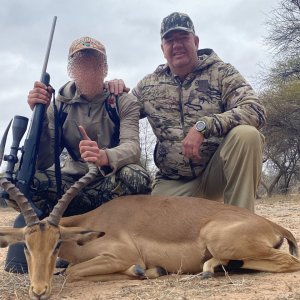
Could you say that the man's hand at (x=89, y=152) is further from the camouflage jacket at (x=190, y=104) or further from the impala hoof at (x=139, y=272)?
the camouflage jacket at (x=190, y=104)

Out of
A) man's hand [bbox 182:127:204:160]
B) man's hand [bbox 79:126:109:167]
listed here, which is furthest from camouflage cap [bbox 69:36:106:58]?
man's hand [bbox 182:127:204:160]

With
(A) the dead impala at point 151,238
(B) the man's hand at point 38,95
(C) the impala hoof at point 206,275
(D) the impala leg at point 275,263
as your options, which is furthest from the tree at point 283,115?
(C) the impala hoof at point 206,275

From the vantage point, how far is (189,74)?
5.61 m

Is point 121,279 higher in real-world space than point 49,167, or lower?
lower

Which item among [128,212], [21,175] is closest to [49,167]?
→ [21,175]

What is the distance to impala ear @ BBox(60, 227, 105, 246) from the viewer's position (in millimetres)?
4004

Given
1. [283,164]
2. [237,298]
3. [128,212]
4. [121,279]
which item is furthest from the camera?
[283,164]

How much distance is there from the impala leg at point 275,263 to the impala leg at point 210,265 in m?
0.19

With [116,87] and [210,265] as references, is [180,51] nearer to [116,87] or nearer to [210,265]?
[116,87]

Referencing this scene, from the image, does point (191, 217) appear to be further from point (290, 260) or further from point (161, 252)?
point (290, 260)

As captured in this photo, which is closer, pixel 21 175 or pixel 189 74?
pixel 21 175

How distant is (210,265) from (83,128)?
1.90m

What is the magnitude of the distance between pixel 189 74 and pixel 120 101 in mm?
847

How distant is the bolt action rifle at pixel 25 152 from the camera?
15.2 feet
